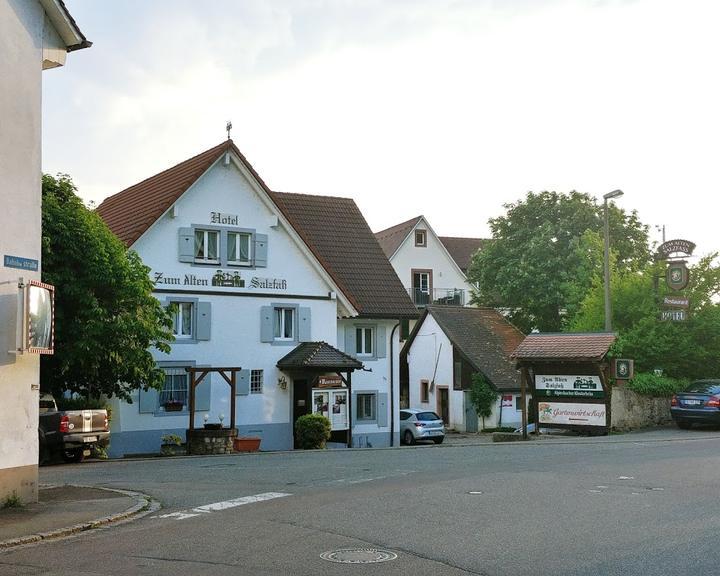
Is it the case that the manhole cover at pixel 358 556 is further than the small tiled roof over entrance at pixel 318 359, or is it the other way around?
the small tiled roof over entrance at pixel 318 359

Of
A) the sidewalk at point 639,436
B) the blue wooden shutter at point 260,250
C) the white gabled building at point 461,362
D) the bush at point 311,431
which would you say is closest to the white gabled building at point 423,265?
the white gabled building at point 461,362

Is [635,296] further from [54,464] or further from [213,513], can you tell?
[213,513]

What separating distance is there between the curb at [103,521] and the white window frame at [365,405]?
2110 centimetres

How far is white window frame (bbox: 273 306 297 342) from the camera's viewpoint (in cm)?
3300

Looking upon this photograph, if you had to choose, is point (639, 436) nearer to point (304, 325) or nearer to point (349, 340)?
point (349, 340)

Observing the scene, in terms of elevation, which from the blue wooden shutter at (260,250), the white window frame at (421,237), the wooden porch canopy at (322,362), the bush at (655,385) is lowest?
the bush at (655,385)

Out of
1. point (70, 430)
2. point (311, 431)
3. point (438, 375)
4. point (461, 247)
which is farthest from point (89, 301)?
point (461, 247)

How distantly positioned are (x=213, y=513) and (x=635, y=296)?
92.3 ft

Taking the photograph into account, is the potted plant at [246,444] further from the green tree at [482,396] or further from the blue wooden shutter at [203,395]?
the green tree at [482,396]

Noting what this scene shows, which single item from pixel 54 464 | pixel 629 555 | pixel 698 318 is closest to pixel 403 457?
pixel 54 464

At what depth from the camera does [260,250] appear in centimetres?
3247

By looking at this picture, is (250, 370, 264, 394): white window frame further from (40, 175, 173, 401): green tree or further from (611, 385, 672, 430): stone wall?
(611, 385, 672, 430): stone wall

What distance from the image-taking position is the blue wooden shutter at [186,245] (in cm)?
3086

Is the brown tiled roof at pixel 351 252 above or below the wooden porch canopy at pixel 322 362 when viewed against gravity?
above
